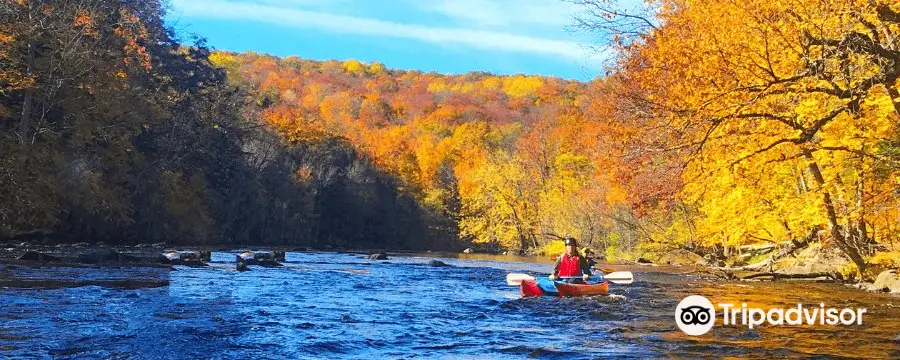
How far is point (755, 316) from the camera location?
508 inches

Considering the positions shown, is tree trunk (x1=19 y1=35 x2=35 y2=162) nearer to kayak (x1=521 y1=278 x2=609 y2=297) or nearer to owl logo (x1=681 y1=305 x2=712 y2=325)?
kayak (x1=521 y1=278 x2=609 y2=297)

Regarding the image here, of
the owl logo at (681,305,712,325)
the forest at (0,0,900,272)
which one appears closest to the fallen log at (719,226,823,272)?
the forest at (0,0,900,272)

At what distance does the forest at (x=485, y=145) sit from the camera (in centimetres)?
1297

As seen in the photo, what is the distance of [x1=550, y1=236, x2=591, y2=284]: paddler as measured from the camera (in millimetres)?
17078

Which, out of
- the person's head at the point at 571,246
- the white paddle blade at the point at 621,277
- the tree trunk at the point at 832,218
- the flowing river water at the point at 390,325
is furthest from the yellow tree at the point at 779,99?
the person's head at the point at 571,246

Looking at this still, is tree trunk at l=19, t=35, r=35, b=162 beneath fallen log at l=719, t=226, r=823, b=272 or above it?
above

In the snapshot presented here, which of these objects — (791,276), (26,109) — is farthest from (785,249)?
(26,109)

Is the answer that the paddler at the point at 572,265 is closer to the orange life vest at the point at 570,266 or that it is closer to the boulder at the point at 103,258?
the orange life vest at the point at 570,266

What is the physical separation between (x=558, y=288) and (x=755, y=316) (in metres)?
4.46

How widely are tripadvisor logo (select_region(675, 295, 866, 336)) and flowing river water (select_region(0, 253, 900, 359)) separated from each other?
11.5 inches

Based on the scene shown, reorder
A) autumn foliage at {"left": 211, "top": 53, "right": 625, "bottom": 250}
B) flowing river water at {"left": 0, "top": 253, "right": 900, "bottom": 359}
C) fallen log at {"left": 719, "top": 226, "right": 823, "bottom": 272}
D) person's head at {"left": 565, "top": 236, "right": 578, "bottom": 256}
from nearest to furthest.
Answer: flowing river water at {"left": 0, "top": 253, "right": 900, "bottom": 359} → person's head at {"left": 565, "top": 236, "right": 578, "bottom": 256} → fallen log at {"left": 719, "top": 226, "right": 823, "bottom": 272} → autumn foliage at {"left": 211, "top": 53, "right": 625, "bottom": 250}

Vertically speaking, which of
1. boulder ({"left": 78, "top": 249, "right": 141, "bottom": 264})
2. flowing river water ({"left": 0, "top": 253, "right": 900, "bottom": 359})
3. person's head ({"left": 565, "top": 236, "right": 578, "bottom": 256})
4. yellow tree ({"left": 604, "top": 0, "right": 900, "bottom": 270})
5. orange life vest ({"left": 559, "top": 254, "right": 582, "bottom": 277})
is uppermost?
yellow tree ({"left": 604, "top": 0, "right": 900, "bottom": 270})

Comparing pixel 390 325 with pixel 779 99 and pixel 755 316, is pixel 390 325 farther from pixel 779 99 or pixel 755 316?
Answer: pixel 779 99

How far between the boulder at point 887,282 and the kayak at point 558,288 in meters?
6.14
